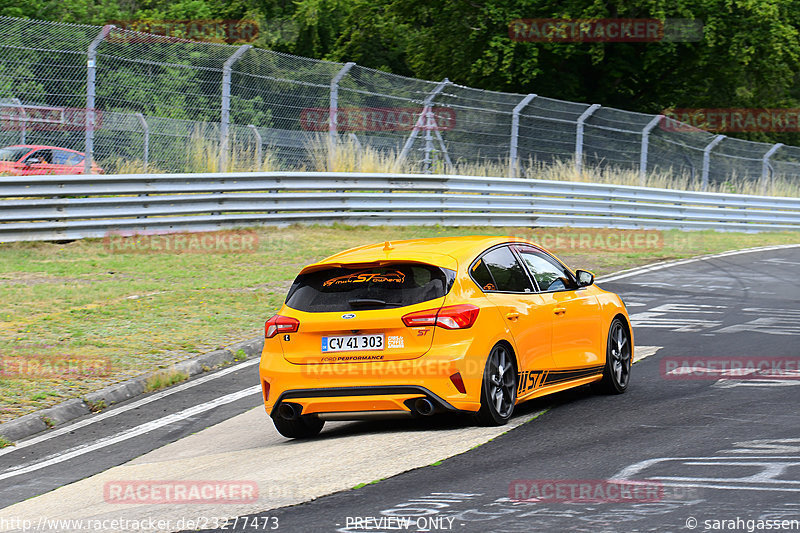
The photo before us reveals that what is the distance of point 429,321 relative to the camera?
768cm

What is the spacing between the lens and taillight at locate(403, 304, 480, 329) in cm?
768

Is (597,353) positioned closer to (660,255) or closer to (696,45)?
(660,255)

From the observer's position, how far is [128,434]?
28.7 ft

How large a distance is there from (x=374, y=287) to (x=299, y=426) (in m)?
1.25

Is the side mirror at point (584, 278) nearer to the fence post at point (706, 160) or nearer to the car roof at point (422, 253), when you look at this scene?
the car roof at point (422, 253)

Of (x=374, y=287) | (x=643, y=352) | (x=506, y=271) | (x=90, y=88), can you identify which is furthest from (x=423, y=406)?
(x=90, y=88)

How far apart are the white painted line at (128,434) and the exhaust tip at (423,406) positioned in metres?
2.46

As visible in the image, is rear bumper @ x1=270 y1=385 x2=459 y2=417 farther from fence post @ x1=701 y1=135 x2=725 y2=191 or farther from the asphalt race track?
fence post @ x1=701 y1=135 x2=725 y2=191

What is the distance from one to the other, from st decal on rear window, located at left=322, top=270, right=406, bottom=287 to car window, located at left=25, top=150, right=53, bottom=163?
11.5m

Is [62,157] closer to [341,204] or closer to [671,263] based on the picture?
[341,204]

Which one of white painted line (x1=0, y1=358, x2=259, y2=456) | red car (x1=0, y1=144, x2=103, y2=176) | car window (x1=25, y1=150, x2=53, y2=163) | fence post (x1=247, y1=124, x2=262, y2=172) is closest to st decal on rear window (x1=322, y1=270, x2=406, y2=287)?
white painted line (x1=0, y1=358, x2=259, y2=456)

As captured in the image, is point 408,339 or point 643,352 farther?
point 643,352

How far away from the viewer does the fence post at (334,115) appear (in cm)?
2295

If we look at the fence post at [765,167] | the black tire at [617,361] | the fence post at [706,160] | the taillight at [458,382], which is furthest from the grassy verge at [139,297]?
the fence post at [765,167]
